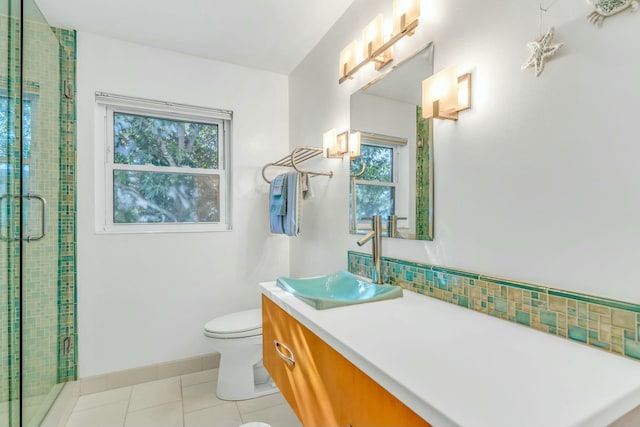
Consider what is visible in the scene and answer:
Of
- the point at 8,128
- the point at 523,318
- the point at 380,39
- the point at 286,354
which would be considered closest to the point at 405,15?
the point at 380,39

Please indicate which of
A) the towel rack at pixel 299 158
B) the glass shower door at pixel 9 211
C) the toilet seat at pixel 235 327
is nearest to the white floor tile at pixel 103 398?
the glass shower door at pixel 9 211

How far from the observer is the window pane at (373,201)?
4.82ft

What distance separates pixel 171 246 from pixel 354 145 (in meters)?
1.47

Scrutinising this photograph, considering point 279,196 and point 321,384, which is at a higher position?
point 279,196

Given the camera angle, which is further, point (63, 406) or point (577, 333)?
point (63, 406)

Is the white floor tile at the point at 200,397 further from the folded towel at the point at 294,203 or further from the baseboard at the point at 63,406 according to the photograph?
the folded towel at the point at 294,203

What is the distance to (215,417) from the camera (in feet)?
5.70

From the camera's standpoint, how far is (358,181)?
1.69 m

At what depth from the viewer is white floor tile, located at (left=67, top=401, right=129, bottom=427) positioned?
67.0 inches

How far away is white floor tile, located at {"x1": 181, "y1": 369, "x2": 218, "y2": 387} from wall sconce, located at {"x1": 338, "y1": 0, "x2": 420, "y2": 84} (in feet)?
6.87

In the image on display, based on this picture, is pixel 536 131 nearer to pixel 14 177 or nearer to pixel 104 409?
pixel 14 177

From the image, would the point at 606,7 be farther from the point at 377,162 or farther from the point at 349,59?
the point at 349,59

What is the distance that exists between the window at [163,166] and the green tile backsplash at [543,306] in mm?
1692

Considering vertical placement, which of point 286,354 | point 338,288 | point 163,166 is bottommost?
point 286,354
